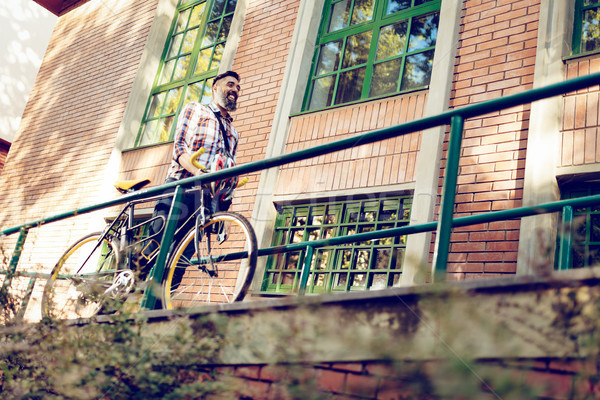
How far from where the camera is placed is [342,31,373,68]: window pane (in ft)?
22.0

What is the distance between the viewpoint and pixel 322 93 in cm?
693

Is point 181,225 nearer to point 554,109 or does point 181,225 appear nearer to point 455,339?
point 455,339

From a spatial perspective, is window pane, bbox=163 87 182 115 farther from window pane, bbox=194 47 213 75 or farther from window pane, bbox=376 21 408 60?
window pane, bbox=376 21 408 60

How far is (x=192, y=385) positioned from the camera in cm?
205

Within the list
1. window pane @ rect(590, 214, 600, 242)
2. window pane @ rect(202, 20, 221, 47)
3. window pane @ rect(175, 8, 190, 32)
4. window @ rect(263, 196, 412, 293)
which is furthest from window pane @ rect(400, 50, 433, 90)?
window pane @ rect(175, 8, 190, 32)

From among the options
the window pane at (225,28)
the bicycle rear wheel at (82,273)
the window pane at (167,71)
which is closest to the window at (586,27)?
the bicycle rear wheel at (82,273)

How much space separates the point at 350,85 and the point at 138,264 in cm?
452

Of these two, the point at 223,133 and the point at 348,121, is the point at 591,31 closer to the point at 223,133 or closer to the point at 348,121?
the point at 348,121

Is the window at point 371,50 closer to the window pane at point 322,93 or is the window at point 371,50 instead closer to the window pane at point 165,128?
the window pane at point 322,93

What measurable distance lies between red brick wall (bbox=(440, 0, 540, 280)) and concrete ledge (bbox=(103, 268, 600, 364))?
298 centimetres

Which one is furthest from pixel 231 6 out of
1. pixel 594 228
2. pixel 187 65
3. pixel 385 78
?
pixel 594 228

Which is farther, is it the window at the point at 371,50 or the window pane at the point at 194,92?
the window pane at the point at 194,92

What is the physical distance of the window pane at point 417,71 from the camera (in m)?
5.98

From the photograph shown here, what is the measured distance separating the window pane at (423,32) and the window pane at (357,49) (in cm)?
58
